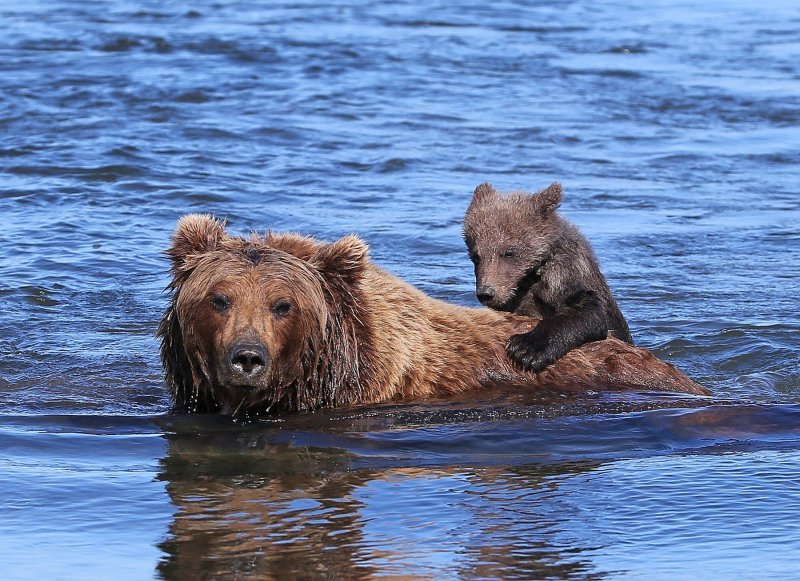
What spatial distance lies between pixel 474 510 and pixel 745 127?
42.6 ft

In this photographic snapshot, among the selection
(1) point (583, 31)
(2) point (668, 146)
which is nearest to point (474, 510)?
(2) point (668, 146)

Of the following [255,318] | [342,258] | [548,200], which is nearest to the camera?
[255,318]

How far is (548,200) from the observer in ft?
30.7

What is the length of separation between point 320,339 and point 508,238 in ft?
7.46

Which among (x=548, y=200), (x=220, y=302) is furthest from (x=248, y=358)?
(x=548, y=200)

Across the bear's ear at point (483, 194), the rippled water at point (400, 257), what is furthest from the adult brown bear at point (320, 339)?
the bear's ear at point (483, 194)

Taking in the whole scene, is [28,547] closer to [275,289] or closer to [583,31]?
[275,289]

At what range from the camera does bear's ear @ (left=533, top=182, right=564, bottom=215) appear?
9344 millimetres

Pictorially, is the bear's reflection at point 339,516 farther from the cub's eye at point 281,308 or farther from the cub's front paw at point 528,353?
the cub's front paw at point 528,353

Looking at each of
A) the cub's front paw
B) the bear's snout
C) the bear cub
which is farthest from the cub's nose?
the bear cub

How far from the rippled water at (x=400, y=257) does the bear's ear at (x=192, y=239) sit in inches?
33.5

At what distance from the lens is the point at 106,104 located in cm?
1809

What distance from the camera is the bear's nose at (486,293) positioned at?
8.55 metres

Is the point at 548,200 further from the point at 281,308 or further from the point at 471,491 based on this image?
the point at 471,491
